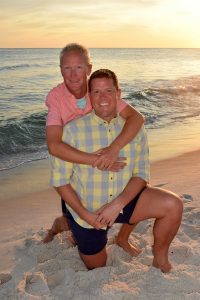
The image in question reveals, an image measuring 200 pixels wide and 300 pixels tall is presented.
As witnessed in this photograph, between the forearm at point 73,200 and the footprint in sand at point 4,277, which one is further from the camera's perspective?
the footprint in sand at point 4,277

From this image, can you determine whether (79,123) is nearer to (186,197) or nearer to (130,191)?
(130,191)

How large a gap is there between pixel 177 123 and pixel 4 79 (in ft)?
49.9

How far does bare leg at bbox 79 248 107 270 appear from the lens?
3.74 metres

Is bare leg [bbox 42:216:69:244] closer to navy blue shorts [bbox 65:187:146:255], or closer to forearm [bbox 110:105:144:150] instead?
navy blue shorts [bbox 65:187:146:255]

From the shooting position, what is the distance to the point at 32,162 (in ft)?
25.7

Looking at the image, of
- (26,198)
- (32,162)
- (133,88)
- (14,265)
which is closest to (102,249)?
(14,265)

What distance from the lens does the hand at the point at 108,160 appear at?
10.9ft

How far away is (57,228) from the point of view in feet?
14.4

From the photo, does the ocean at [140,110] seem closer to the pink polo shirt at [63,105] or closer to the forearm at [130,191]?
the pink polo shirt at [63,105]

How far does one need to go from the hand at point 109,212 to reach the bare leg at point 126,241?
0.64m

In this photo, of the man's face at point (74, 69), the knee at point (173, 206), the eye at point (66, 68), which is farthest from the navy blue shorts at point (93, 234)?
the eye at point (66, 68)

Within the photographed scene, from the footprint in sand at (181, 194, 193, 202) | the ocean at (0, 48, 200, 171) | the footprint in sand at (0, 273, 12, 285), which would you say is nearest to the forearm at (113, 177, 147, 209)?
the footprint in sand at (0, 273, 12, 285)

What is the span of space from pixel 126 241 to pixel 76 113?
4.37 ft

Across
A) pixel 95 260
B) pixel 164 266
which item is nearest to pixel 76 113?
pixel 95 260
